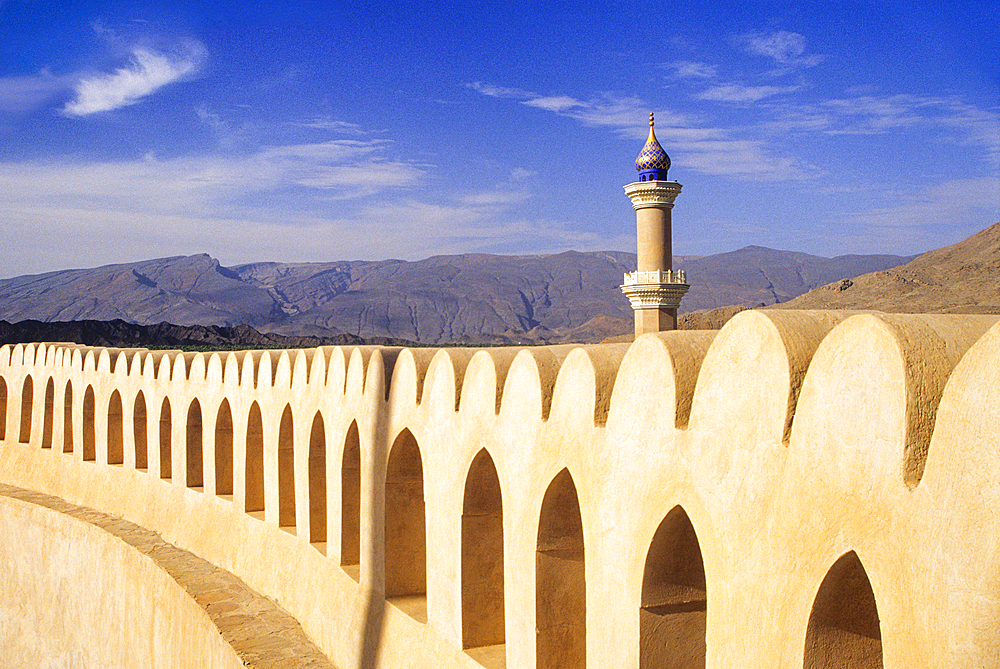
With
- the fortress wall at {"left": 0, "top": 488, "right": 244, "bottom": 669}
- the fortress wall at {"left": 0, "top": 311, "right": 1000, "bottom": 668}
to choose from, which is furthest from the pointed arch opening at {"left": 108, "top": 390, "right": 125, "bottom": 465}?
the fortress wall at {"left": 0, "top": 311, "right": 1000, "bottom": 668}

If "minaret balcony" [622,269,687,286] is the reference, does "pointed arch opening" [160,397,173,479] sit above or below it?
below

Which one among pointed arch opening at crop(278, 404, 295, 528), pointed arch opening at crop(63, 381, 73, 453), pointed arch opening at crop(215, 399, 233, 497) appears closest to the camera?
pointed arch opening at crop(278, 404, 295, 528)

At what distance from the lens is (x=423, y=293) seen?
12988 cm

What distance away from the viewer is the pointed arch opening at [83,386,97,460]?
14.1 meters

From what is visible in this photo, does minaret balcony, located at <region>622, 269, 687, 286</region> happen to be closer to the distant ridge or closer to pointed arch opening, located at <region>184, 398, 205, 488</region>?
pointed arch opening, located at <region>184, 398, 205, 488</region>

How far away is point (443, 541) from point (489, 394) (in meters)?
1.27

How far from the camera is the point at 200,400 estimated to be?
442 inches

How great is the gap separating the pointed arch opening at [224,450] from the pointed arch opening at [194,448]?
63cm

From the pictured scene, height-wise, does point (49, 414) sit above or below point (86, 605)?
above

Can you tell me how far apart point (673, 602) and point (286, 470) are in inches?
246

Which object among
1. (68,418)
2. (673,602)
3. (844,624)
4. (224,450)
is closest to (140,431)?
(68,418)

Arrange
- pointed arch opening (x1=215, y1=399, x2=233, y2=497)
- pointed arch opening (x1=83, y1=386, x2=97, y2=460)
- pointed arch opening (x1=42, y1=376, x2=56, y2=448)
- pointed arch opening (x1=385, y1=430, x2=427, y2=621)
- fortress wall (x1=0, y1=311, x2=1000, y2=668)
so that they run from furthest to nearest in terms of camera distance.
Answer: pointed arch opening (x1=42, y1=376, x2=56, y2=448) → pointed arch opening (x1=83, y1=386, x2=97, y2=460) → pointed arch opening (x1=215, y1=399, x2=233, y2=497) → pointed arch opening (x1=385, y1=430, x2=427, y2=621) → fortress wall (x1=0, y1=311, x2=1000, y2=668)

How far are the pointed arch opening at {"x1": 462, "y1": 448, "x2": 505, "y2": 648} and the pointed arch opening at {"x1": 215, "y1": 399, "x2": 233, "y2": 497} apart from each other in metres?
5.69

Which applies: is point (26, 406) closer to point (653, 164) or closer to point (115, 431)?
point (115, 431)
